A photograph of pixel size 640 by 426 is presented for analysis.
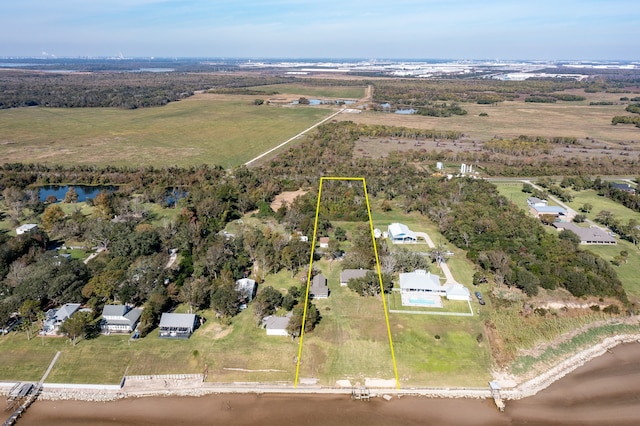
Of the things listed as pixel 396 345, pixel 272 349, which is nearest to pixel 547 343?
pixel 396 345

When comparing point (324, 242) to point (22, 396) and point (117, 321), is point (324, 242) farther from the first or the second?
point (22, 396)

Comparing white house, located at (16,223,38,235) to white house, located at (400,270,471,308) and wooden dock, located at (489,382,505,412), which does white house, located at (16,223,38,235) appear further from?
wooden dock, located at (489,382,505,412)

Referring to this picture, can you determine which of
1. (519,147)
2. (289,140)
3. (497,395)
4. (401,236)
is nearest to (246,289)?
(401,236)

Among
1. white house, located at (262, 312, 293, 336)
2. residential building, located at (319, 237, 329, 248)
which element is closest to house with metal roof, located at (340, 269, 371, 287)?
residential building, located at (319, 237, 329, 248)

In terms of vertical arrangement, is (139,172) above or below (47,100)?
below

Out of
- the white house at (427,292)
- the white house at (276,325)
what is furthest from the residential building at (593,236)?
the white house at (276,325)

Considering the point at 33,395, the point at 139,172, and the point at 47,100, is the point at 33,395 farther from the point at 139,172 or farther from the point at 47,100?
the point at 47,100
